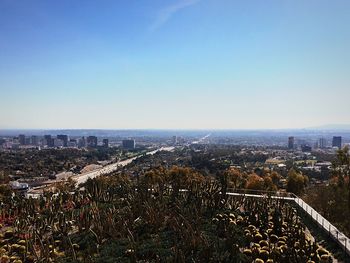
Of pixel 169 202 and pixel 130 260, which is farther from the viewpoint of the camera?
pixel 169 202

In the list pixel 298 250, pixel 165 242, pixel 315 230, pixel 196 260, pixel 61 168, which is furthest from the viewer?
pixel 61 168

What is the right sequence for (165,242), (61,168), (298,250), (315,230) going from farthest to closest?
(61,168) → (315,230) → (165,242) → (298,250)

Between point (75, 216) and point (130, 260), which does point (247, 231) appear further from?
point (75, 216)

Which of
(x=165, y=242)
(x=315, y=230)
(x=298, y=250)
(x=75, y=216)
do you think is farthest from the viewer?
(x=75, y=216)

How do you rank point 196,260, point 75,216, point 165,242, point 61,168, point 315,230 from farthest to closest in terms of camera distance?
point 61,168, point 75,216, point 315,230, point 165,242, point 196,260

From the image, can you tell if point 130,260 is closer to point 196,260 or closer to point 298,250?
point 196,260

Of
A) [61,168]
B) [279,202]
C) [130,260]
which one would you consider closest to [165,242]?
[130,260]

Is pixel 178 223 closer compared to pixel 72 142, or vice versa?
pixel 178 223

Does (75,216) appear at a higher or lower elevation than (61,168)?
higher

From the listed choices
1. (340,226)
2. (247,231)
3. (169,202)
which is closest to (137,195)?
(169,202)
